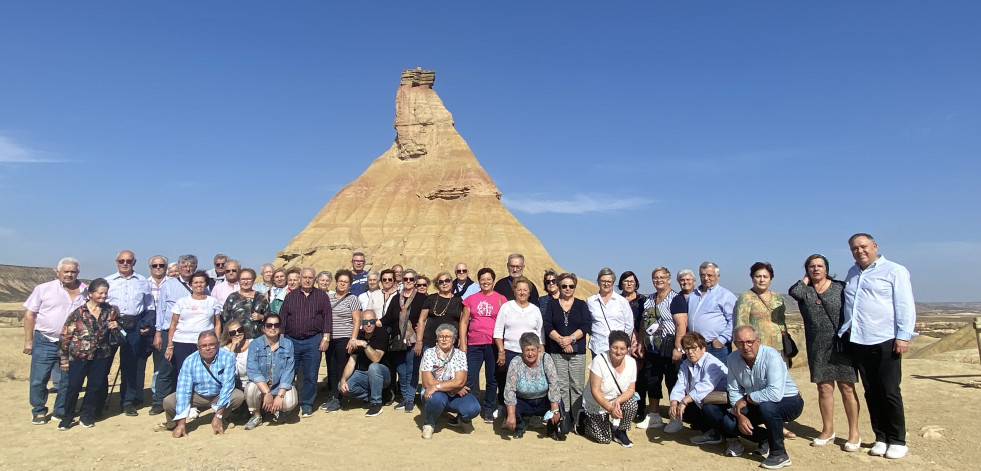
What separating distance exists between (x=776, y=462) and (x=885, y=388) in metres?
1.22

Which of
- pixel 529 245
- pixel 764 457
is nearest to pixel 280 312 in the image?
pixel 764 457

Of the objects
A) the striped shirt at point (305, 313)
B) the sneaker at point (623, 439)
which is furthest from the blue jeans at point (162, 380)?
the sneaker at point (623, 439)

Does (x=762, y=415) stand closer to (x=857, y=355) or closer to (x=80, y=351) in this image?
(x=857, y=355)

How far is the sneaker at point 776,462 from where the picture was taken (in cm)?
465

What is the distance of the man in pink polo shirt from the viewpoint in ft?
19.5

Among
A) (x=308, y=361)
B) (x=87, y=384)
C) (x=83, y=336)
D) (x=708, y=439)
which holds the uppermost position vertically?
(x=83, y=336)

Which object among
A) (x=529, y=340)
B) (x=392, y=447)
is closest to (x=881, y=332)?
(x=529, y=340)

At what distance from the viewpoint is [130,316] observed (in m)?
6.55

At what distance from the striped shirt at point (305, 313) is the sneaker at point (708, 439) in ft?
14.1

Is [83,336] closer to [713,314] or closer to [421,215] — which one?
[713,314]

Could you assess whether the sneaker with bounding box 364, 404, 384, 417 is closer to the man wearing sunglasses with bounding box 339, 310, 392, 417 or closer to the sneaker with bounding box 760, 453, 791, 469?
the man wearing sunglasses with bounding box 339, 310, 392, 417

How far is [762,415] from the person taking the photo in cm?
478

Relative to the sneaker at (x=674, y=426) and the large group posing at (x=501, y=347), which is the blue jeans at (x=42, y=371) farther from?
the sneaker at (x=674, y=426)

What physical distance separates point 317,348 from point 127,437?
6.67 feet
